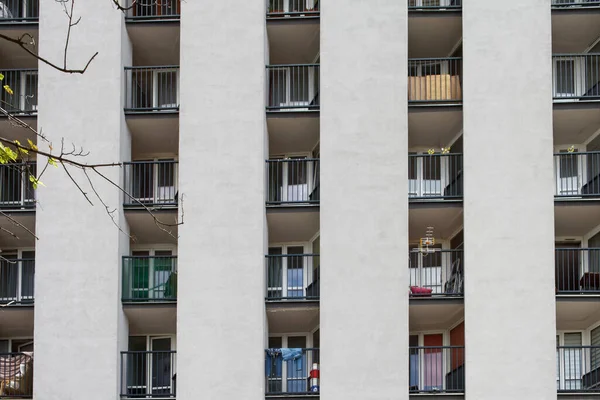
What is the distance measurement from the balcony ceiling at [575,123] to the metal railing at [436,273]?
4410 mm

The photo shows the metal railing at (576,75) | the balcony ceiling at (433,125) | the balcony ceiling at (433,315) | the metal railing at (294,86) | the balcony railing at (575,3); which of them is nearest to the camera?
the balcony ceiling at (433,315)

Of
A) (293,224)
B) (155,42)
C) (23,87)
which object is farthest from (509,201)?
(23,87)

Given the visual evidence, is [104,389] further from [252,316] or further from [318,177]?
[318,177]

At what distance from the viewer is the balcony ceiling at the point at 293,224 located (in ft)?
105

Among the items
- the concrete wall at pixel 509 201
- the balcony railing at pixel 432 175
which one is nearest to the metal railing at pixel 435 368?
the concrete wall at pixel 509 201

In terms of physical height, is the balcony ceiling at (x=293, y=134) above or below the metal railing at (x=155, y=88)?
below

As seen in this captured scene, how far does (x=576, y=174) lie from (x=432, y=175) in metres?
3.90

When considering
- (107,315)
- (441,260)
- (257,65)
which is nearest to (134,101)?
(257,65)

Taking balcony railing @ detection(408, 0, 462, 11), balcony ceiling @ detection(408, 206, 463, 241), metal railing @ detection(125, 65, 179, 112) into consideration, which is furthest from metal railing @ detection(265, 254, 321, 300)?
balcony railing @ detection(408, 0, 462, 11)

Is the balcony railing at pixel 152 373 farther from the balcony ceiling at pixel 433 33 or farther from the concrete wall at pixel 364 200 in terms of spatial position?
the balcony ceiling at pixel 433 33

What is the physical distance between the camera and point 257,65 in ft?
105

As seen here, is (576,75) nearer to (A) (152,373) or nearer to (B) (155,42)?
(B) (155,42)

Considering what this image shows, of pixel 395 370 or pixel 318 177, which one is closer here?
pixel 395 370

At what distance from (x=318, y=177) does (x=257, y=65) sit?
3.40 meters
